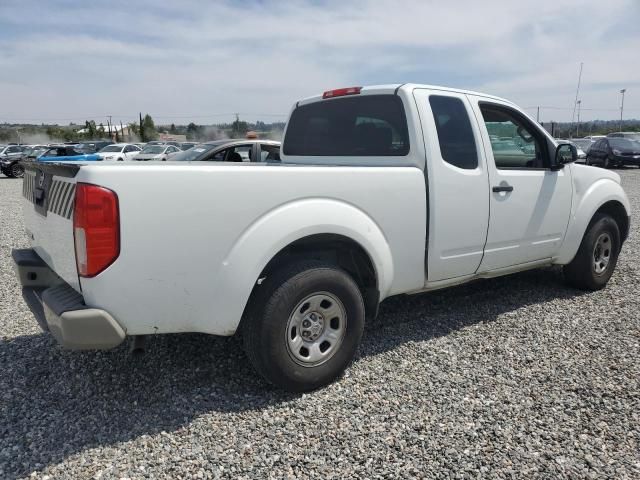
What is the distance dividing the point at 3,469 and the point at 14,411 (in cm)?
55

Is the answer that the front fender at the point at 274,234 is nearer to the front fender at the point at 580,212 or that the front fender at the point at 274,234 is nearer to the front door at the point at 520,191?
the front door at the point at 520,191

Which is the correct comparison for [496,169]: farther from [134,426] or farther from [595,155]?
[595,155]

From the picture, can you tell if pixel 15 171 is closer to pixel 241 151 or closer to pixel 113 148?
pixel 113 148

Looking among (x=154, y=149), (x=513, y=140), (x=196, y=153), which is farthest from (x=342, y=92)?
(x=154, y=149)

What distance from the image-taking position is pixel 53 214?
2.90m

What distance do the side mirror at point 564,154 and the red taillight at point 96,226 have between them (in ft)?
12.3

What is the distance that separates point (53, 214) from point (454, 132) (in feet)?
9.15

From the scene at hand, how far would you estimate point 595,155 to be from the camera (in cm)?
2580

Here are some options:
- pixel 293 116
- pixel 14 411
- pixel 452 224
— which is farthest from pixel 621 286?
pixel 14 411

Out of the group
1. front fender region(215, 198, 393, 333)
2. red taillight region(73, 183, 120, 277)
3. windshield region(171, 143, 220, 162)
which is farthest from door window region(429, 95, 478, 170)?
windshield region(171, 143, 220, 162)

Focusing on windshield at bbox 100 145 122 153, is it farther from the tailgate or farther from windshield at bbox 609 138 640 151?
the tailgate

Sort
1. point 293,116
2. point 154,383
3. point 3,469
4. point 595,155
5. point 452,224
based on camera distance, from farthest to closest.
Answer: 1. point 595,155
2. point 293,116
3. point 452,224
4. point 154,383
5. point 3,469

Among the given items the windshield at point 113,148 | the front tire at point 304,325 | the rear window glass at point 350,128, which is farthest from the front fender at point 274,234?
the windshield at point 113,148

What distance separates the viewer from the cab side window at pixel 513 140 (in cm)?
421
